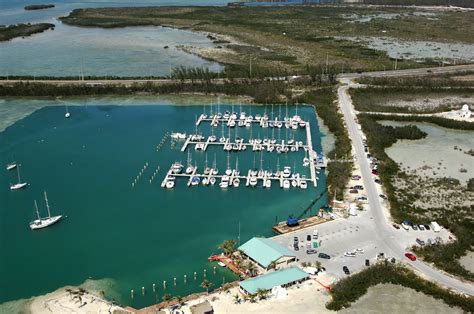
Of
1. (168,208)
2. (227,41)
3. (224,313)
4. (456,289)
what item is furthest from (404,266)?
(227,41)

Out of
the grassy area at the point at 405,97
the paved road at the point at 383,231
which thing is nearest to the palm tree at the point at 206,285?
the paved road at the point at 383,231

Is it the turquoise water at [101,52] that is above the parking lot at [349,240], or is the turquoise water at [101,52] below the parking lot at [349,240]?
above

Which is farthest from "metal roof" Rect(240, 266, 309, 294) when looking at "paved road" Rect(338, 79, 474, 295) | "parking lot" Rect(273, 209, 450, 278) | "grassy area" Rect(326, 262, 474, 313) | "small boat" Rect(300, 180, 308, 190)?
"small boat" Rect(300, 180, 308, 190)

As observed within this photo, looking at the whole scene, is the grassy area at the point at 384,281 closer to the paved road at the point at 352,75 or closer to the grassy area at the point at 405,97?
the grassy area at the point at 405,97

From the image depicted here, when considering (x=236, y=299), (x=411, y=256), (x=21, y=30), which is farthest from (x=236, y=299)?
(x=21, y=30)

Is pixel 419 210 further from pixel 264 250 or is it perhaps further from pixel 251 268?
pixel 251 268
